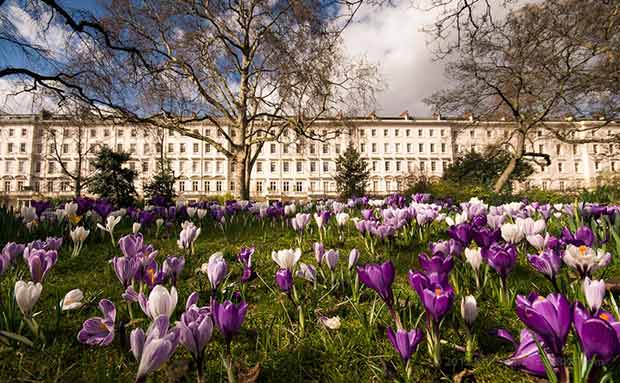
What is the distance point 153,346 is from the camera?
2.11 ft

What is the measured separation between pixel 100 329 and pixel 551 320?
3.98 feet

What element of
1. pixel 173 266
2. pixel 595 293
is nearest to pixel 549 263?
pixel 595 293

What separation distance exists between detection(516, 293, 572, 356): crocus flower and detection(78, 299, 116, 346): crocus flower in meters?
1.09

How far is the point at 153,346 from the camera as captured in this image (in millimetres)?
642

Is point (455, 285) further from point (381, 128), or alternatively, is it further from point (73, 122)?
point (381, 128)

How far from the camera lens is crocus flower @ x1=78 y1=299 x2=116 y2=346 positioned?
36.1 inches

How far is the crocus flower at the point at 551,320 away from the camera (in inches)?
26.4

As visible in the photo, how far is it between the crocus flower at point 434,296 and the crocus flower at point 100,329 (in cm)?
91

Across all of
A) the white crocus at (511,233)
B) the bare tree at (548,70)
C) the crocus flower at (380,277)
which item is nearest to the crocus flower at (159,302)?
the crocus flower at (380,277)

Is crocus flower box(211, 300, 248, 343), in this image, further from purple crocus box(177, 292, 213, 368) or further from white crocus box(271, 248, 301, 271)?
white crocus box(271, 248, 301, 271)

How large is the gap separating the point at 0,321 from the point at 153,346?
33.3 inches

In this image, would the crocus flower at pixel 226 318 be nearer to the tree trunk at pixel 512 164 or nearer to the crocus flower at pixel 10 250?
the crocus flower at pixel 10 250

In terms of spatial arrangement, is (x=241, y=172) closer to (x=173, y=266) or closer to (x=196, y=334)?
(x=173, y=266)

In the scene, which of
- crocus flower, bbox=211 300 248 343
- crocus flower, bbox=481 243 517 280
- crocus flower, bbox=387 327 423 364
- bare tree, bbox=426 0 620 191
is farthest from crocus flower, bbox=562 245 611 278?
bare tree, bbox=426 0 620 191
